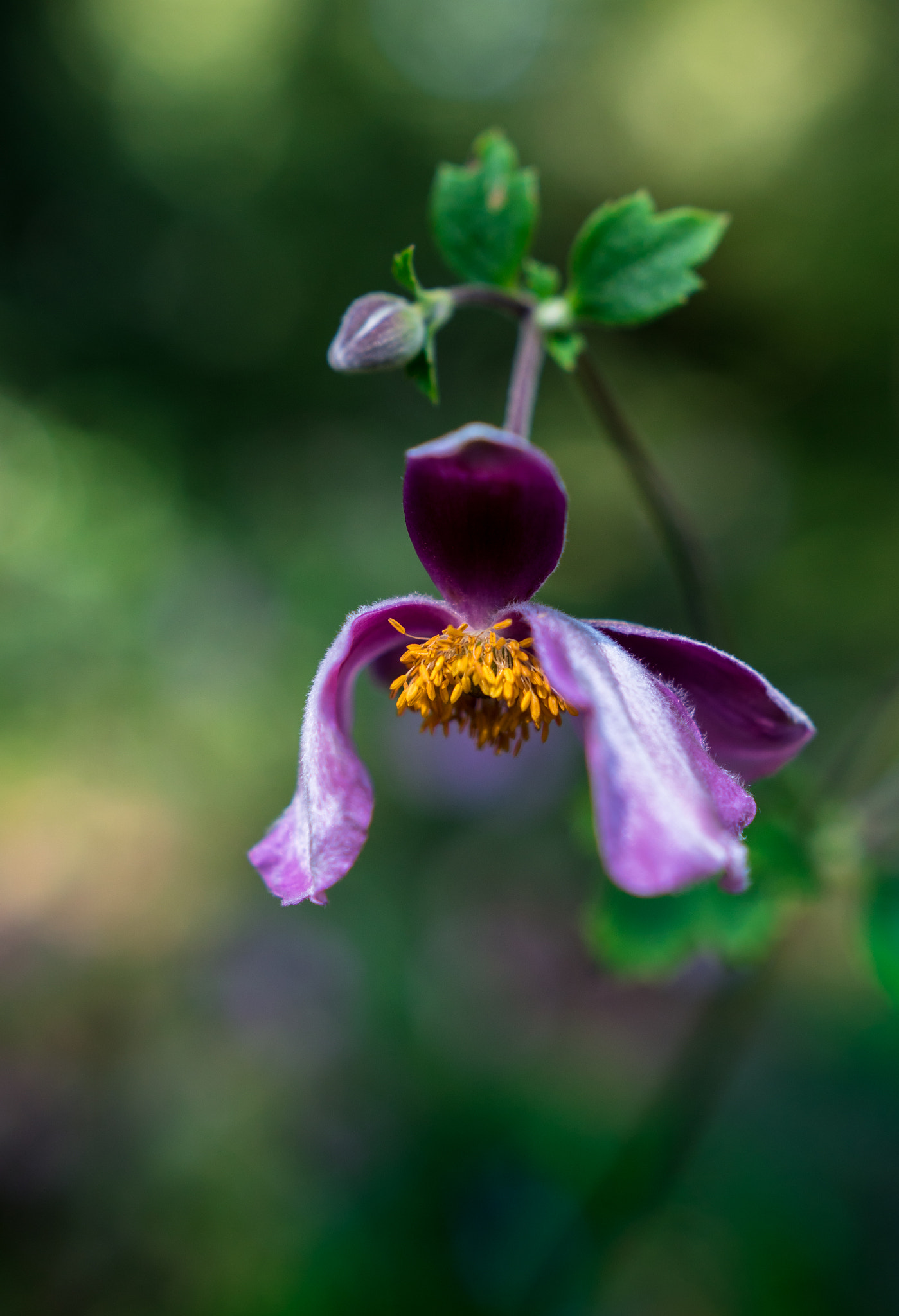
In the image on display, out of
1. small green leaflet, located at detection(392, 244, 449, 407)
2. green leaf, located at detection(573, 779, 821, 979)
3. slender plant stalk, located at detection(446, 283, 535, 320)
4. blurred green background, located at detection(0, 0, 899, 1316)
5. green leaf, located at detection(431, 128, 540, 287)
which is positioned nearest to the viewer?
small green leaflet, located at detection(392, 244, 449, 407)

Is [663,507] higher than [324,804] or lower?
higher

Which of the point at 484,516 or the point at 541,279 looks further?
the point at 541,279

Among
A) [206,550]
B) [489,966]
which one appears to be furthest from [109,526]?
[489,966]

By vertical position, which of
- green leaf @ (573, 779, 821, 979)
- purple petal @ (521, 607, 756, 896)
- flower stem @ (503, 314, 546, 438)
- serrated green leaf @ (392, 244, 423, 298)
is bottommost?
green leaf @ (573, 779, 821, 979)

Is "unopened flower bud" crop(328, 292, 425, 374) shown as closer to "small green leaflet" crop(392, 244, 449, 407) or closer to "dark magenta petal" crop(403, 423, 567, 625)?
"small green leaflet" crop(392, 244, 449, 407)

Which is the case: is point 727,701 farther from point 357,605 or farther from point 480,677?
point 357,605

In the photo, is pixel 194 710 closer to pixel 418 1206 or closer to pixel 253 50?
pixel 418 1206

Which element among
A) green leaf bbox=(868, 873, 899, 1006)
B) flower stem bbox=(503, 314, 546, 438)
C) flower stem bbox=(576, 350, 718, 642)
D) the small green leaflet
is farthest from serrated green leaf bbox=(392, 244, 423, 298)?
green leaf bbox=(868, 873, 899, 1006)

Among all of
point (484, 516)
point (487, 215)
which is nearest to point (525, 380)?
point (484, 516)
